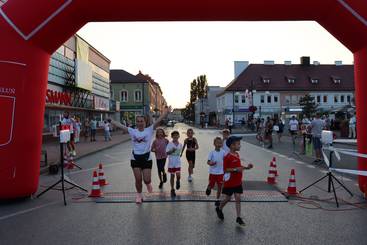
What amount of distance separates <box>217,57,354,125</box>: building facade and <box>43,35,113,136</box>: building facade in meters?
32.8

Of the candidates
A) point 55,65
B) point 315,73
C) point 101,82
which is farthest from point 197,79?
point 55,65

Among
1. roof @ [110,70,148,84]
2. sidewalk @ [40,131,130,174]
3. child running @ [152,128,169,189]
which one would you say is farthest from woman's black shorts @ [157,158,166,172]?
roof @ [110,70,148,84]

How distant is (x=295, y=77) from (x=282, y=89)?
13.9 ft

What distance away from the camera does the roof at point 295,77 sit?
7119 cm

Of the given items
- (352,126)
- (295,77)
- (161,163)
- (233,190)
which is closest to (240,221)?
(233,190)

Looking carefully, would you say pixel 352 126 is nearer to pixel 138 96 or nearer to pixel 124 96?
pixel 138 96

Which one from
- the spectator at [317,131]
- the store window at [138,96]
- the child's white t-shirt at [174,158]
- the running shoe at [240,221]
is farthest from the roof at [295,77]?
the running shoe at [240,221]

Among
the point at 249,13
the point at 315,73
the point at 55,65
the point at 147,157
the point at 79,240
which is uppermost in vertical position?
the point at 315,73

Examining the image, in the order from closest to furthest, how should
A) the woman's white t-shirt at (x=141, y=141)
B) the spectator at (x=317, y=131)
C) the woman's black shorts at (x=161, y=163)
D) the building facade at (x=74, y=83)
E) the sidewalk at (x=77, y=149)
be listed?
the woman's white t-shirt at (x=141, y=141)
the woman's black shorts at (x=161, y=163)
the sidewalk at (x=77, y=149)
the spectator at (x=317, y=131)
the building facade at (x=74, y=83)

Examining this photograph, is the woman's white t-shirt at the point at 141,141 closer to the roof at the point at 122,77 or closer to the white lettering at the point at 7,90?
the white lettering at the point at 7,90

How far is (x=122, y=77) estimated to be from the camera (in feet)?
263

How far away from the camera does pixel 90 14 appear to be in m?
7.60

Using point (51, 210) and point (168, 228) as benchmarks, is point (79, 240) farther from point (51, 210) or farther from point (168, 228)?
point (51, 210)

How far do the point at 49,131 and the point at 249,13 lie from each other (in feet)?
70.0
